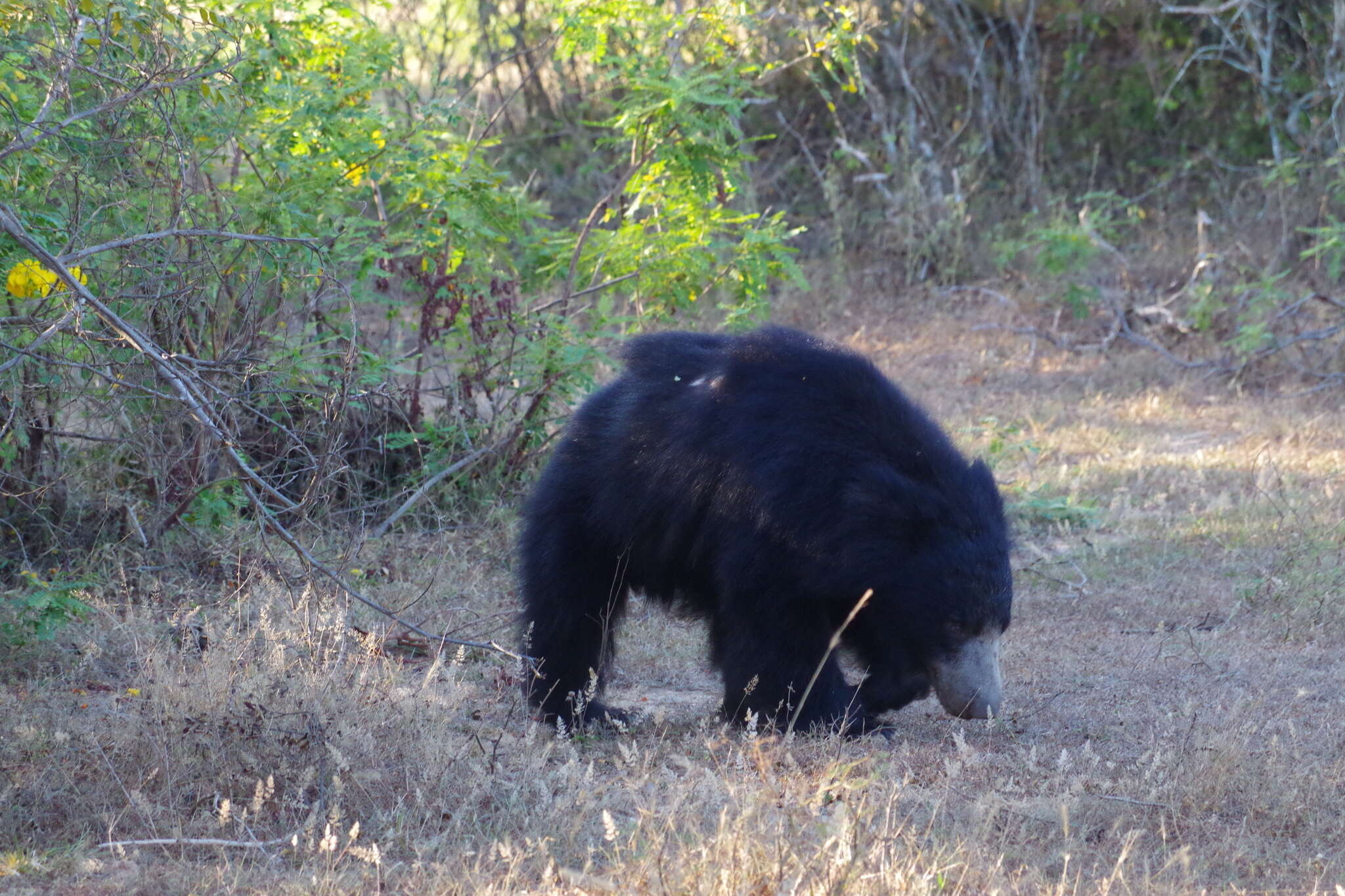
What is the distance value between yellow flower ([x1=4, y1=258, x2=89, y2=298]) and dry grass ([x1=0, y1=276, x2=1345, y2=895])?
1.13 meters

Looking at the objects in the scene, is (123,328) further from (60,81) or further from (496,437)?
(496,437)

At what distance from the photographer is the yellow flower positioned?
140 inches

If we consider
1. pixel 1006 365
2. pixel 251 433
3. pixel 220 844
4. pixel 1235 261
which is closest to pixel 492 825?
pixel 220 844

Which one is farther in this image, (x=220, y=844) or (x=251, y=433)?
(x=251, y=433)

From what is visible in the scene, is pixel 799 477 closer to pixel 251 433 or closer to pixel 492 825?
pixel 492 825

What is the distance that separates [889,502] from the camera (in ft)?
12.7

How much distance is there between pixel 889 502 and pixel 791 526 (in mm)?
297

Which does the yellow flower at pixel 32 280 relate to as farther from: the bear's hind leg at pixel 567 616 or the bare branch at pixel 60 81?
the bear's hind leg at pixel 567 616

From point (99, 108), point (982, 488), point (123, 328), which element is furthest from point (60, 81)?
point (982, 488)

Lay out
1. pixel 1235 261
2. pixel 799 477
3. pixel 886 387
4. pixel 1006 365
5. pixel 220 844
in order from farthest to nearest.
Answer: pixel 1235 261
pixel 1006 365
pixel 886 387
pixel 799 477
pixel 220 844

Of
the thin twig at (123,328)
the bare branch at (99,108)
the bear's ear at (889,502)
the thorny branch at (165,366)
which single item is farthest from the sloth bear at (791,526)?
the bare branch at (99,108)

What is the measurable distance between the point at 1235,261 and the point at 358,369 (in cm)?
921

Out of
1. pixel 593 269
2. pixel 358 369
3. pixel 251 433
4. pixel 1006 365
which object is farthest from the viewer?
pixel 1006 365

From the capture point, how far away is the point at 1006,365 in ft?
37.0
